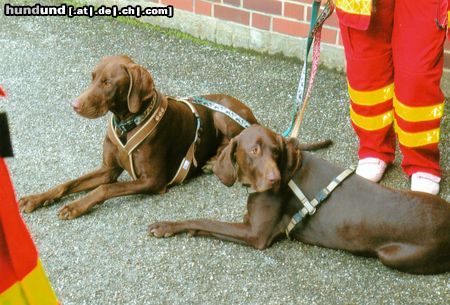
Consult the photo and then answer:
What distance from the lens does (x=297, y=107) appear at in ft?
12.3

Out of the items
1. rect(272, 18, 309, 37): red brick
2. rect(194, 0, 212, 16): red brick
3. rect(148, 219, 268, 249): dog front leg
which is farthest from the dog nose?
rect(194, 0, 212, 16): red brick

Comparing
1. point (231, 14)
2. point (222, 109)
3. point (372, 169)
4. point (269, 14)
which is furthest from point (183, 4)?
point (372, 169)

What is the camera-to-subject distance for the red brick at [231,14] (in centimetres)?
561

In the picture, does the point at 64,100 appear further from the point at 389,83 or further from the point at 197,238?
the point at 389,83

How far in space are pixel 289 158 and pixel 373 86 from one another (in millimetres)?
869

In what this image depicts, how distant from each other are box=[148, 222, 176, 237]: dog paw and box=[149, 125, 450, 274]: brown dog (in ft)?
0.04

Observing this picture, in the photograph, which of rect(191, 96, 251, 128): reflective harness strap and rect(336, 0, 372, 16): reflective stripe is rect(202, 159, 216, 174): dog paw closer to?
rect(191, 96, 251, 128): reflective harness strap

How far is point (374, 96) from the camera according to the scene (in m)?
3.84

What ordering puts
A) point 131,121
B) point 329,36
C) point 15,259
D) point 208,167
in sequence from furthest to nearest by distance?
point 329,36 < point 208,167 < point 131,121 < point 15,259

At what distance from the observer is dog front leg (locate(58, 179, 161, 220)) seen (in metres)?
3.72

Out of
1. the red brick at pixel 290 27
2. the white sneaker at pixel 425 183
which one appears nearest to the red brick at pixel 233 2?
the red brick at pixel 290 27

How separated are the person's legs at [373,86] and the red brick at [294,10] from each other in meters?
1.54

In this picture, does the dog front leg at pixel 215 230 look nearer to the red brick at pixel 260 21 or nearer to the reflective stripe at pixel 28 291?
the reflective stripe at pixel 28 291

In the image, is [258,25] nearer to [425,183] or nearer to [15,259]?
[425,183]
